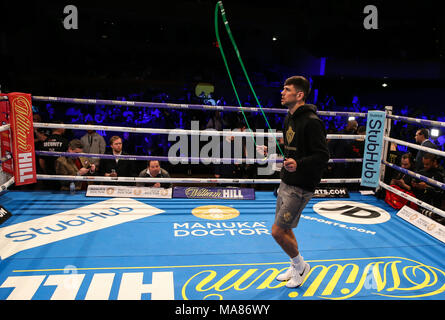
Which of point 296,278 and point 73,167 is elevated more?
point 73,167

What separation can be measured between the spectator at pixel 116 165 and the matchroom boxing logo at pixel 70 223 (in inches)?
16.7

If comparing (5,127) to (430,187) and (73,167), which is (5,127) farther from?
(430,187)

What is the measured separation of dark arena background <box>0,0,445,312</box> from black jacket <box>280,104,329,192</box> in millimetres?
811

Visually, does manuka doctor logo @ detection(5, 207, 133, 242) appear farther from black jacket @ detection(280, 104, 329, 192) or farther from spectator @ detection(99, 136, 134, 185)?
black jacket @ detection(280, 104, 329, 192)

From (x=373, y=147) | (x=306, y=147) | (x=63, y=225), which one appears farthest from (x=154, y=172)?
(x=373, y=147)

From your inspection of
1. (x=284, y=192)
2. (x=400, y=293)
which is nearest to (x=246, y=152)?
(x=284, y=192)

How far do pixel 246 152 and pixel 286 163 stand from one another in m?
2.77

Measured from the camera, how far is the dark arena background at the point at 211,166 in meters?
2.58

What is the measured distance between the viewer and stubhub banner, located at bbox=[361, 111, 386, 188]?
14.8 ft

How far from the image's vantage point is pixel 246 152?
509 cm

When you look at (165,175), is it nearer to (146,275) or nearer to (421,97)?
(146,275)

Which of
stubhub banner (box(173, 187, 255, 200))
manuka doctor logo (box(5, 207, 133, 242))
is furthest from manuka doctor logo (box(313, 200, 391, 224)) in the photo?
manuka doctor logo (box(5, 207, 133, 242))

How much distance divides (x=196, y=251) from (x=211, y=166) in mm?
4772

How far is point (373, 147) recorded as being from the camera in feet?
15.1
